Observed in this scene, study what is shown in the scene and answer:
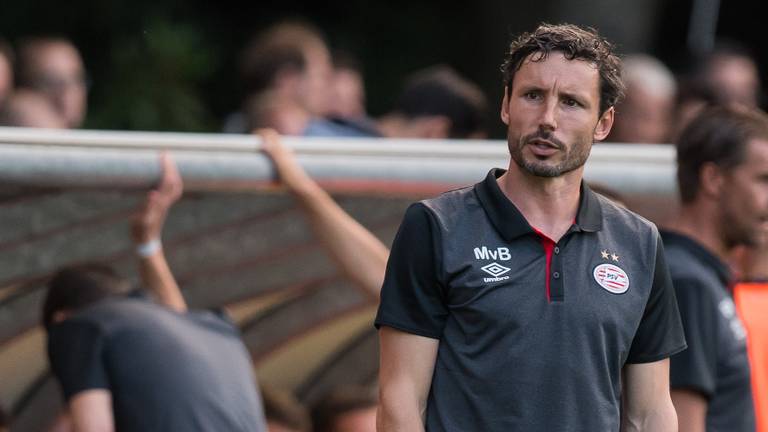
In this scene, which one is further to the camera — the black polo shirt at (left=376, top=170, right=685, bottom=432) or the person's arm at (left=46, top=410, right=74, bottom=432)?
the person's arm at (left=46, top=410, right=74, bottom=432)

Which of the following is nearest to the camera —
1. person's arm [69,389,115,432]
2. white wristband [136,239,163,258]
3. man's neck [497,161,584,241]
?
man's neck [497,161,584,241]

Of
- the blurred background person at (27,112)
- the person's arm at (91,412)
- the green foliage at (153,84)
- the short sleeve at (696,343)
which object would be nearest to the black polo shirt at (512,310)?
the short sleeve at (696,343)

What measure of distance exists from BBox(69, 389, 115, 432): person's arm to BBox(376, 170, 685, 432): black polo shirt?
Answer: 1.68m

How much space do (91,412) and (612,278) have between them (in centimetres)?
202

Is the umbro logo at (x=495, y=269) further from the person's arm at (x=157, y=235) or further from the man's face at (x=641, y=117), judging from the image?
the man's face at (x=641, y=117)

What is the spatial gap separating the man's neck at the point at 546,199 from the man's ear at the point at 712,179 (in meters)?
1.18

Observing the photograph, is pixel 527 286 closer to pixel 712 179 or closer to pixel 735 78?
pixel 712 179

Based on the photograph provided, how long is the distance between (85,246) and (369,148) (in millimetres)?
1244

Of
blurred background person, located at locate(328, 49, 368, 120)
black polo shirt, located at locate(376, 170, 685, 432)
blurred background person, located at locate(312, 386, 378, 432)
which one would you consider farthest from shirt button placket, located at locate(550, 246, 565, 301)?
blurred background person, located at locate(328, 49, 368, 120)

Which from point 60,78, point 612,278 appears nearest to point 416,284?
point 612,278

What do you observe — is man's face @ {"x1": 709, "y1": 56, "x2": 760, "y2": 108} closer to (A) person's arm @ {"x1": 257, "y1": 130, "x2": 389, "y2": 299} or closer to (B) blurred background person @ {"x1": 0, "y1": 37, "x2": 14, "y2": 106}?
(A) person's arm @ {"x1": 257, "y1": 130, "x2": 389, "y2": 299}

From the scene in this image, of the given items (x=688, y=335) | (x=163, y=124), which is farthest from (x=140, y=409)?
(x=163, y=124)

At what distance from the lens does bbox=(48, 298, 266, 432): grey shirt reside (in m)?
5.12

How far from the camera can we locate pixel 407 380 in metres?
3.56
